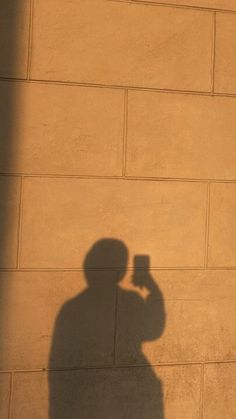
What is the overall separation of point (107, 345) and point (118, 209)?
1040 mm

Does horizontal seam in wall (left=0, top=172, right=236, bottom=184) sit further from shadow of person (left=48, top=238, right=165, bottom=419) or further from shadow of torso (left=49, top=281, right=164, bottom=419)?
shadow of torso (left=49, top=281, right=164, bottom=419)

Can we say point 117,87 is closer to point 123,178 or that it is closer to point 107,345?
point 123,178

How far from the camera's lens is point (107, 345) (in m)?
3.59

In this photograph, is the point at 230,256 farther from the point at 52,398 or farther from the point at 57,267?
the point at 52,398

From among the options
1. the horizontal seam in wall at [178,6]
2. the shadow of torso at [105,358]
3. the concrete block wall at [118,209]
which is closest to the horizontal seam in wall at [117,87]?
the concrete block wall at [118,209]

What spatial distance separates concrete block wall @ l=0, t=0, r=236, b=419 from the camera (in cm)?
348

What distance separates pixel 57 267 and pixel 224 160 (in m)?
1.56

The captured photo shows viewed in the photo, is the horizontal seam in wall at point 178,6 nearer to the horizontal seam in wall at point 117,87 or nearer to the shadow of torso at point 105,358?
the horizontal seam in wall at point 117,87

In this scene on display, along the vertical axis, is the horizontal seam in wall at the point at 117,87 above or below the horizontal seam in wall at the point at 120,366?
above

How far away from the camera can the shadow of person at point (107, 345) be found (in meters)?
3.53

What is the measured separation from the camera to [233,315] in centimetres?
379

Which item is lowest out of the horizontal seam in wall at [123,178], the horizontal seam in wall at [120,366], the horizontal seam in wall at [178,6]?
the horizontal seam in wall at [120,366]

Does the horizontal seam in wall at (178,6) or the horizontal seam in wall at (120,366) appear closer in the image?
the horizontal seam in wall at (120,366)

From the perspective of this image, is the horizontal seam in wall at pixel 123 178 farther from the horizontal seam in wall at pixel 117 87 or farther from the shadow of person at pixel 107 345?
the horizontal seam in wall at pixel 117 87
